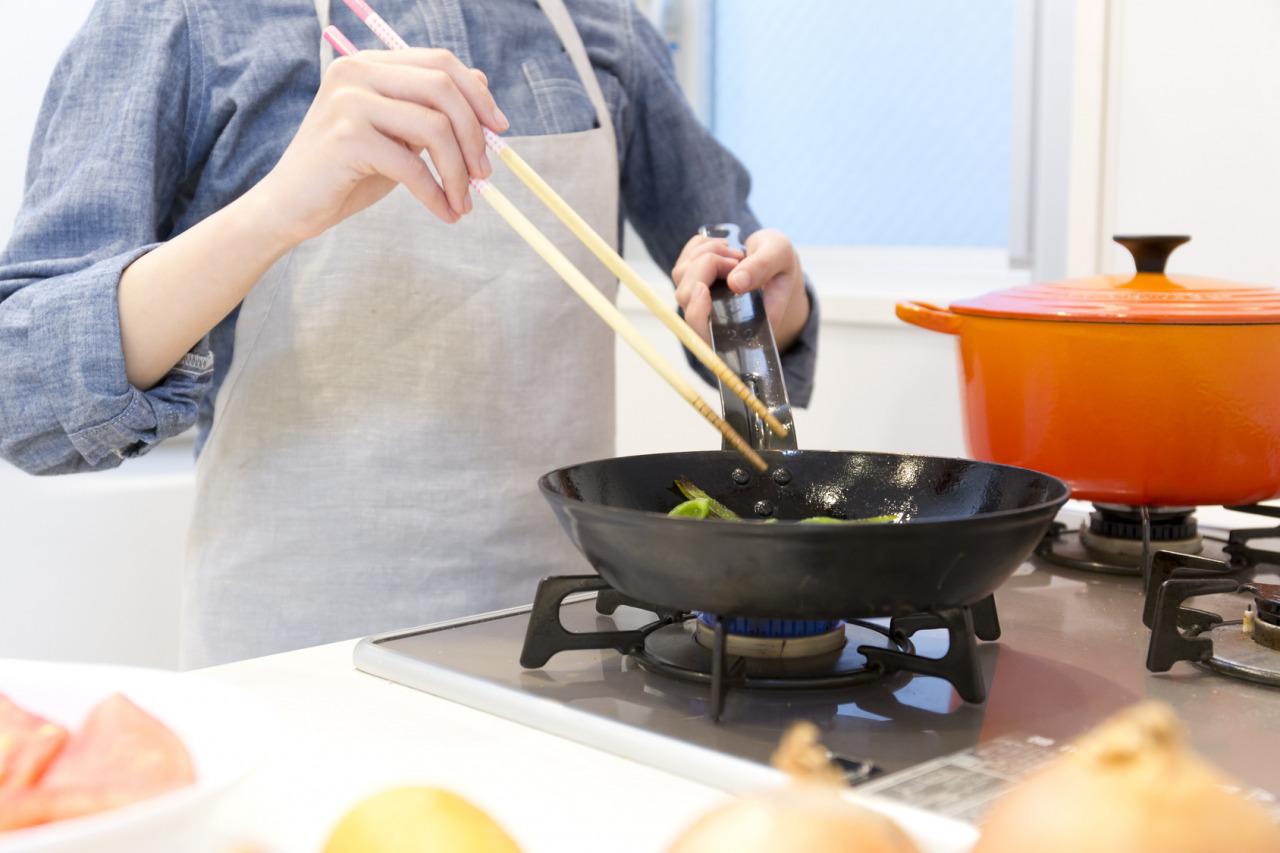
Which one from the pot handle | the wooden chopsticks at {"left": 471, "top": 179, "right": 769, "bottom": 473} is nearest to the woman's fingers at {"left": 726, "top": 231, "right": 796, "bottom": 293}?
the pot handle

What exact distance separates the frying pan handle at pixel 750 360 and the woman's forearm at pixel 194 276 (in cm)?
33

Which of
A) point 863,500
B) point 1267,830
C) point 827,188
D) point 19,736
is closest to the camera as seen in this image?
point 1267,830

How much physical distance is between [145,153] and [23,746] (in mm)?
700

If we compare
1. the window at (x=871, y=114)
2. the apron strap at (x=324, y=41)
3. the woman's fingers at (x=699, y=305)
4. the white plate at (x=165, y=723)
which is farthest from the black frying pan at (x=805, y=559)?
the window at (x=871, y=114)

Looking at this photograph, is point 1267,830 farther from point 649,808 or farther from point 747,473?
point 747,473

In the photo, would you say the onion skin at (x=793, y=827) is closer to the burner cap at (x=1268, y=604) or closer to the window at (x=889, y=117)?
the burner cap at (x=1268, y=604)

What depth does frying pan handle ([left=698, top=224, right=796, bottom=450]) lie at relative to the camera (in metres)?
0.88

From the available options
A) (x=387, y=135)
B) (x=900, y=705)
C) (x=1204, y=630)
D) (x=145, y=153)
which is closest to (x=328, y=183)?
(x=387, y=135)

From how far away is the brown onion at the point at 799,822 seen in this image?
0.87ft

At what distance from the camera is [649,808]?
544 millimetres

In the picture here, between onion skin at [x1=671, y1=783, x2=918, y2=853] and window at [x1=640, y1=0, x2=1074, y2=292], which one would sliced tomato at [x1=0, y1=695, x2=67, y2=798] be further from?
window at [x1=640, y1=0, x2=1074, y2=292]

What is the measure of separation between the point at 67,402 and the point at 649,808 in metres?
0.62

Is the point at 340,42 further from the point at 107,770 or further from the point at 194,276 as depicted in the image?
the point at 107,770

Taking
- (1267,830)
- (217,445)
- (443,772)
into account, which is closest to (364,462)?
(217,445)
